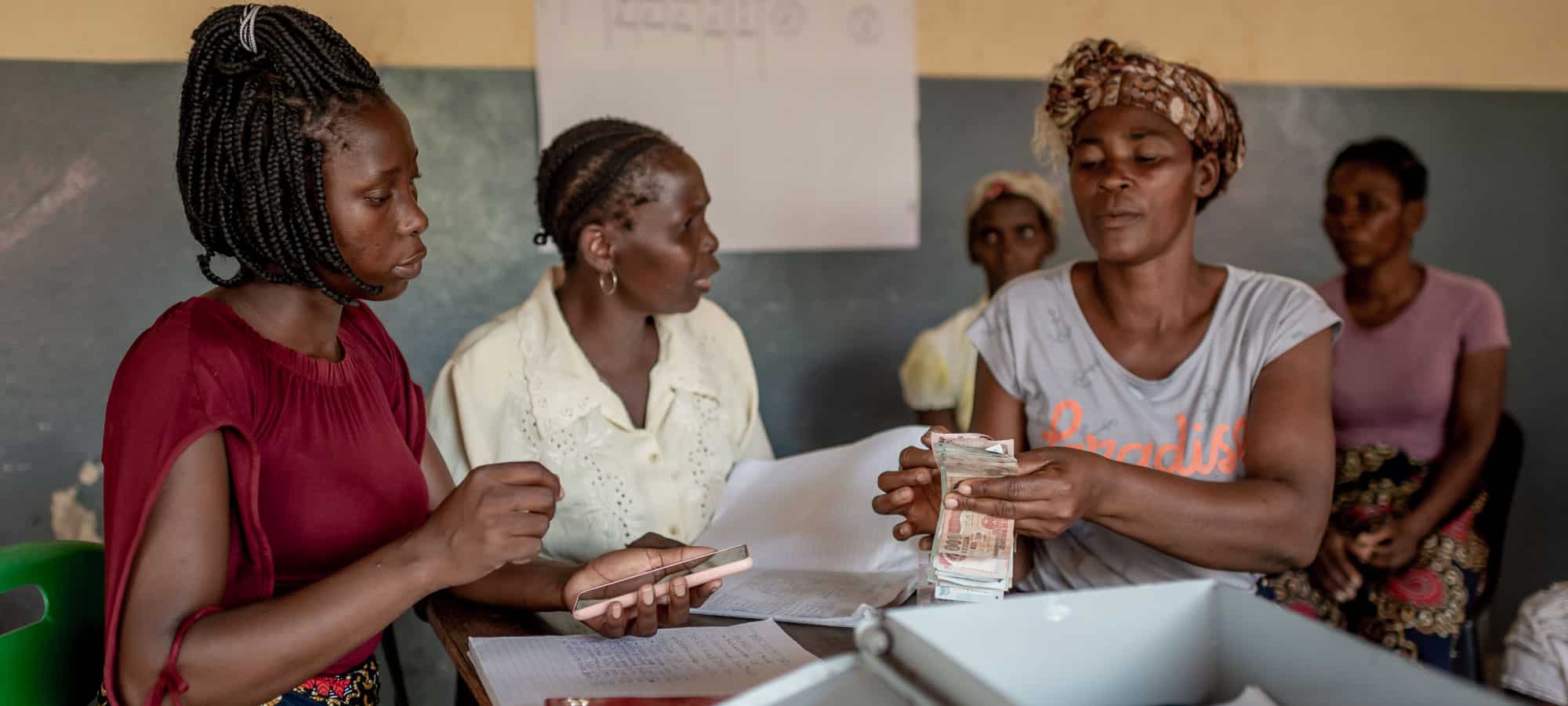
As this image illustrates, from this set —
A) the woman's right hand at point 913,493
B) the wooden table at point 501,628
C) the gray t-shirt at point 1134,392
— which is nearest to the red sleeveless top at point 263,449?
the wooden table at point 501,628

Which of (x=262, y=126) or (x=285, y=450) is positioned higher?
(x=262, y=126)

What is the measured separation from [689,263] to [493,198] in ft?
2.98

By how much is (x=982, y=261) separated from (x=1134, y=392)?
5.64 ft

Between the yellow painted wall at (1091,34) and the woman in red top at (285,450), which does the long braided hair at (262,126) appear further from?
the yellow painted wall at (1091,34)

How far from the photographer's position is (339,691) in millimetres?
1600

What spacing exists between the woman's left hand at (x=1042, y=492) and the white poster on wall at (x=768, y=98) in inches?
80.9

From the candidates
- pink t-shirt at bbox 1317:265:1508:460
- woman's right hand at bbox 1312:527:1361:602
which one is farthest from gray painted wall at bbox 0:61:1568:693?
woman's right hand at bbox 1312:527:1361:602

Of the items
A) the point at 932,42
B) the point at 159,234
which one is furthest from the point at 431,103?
the point at 932,42

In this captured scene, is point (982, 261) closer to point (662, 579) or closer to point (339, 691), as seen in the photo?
point (662, 579)

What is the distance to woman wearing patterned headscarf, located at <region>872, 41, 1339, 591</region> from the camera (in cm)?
183

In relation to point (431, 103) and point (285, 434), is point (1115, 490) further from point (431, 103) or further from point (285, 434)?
point (431, 103)

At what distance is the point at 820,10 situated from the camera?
356cm

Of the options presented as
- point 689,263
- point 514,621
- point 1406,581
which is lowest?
point 1406,581

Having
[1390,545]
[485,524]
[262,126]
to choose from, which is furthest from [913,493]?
[1390,545]
